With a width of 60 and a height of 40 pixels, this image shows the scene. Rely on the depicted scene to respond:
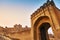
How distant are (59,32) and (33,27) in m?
5.15

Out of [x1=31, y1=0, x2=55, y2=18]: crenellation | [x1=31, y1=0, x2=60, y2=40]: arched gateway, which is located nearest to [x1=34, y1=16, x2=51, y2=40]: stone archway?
[x1=31, y1=0, x2=60, y2=40]: arched gateway

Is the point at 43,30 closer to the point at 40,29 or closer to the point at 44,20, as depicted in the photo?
the point at 40,29

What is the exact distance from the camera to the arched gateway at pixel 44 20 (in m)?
12.1

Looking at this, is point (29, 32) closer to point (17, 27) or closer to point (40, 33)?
point (40, 33)

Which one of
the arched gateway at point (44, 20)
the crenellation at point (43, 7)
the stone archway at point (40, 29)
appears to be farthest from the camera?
the stone archway at point (40, 29)

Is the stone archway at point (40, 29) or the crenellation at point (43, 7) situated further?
the stone archway at point (40, 29)

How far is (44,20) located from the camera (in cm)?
1447

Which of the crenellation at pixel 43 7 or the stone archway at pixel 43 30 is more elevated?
the crenellation at pixel 43 7

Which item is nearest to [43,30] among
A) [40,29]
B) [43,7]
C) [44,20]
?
[40,29]

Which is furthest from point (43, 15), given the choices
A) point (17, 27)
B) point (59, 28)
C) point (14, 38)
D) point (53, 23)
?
point (17, 27)

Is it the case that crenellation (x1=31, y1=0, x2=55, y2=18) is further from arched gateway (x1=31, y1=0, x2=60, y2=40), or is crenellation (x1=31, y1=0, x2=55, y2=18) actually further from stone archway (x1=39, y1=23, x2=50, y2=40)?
stone archway (x1=39, y1=23, x2=50, y2=40)

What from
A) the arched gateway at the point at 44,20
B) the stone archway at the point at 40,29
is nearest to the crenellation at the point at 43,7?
the arched gateway at the point at 44,20

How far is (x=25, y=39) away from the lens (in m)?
16.7

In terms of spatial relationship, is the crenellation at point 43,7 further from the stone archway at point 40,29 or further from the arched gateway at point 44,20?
the stone archway at point 40,29
